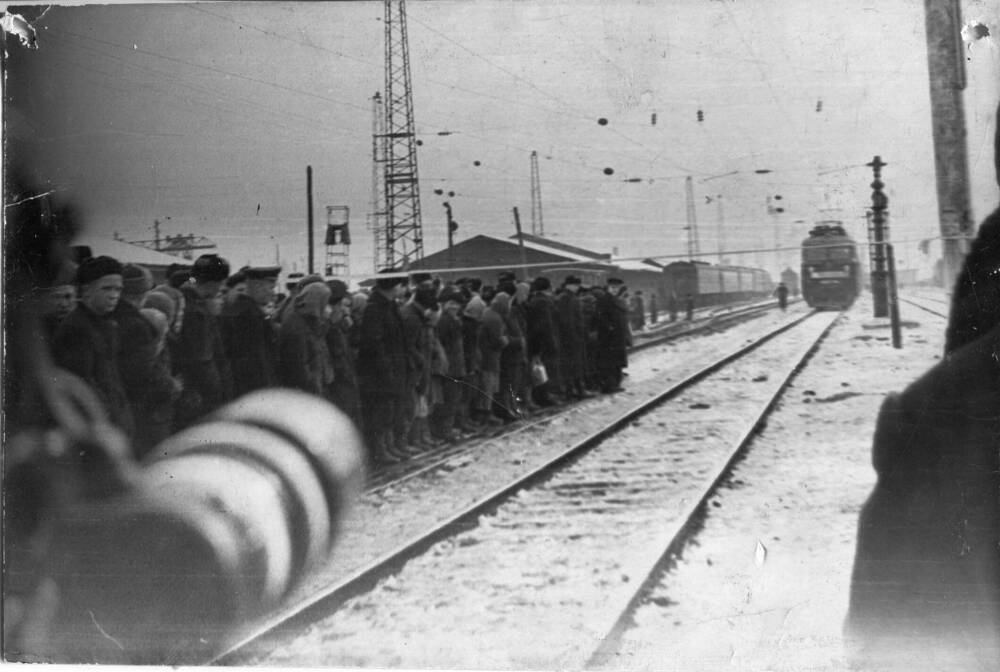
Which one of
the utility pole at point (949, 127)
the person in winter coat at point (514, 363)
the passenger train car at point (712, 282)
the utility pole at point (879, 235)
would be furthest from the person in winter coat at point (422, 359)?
the utility pole at point (949, 127)

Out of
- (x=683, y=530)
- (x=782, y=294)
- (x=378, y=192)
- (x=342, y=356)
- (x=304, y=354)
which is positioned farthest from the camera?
(x=782, y=294)

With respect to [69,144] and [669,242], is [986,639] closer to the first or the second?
[669,242]

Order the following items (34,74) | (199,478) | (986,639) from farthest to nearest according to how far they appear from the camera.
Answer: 1. (34,74)
2. (199,478)
3. (986,639)

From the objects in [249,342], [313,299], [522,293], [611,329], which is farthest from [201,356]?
[611,329]

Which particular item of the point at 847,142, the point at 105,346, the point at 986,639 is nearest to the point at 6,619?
the point at 105,346

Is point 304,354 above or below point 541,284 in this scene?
below

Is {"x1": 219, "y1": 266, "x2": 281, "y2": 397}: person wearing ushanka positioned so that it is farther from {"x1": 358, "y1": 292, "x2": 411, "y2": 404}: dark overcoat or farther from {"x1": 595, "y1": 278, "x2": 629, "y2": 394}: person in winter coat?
{"x1": 595, "y1": 278, "x2": 629, "y2": 394}: person in winter coat

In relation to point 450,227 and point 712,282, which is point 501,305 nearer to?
point 450,227
